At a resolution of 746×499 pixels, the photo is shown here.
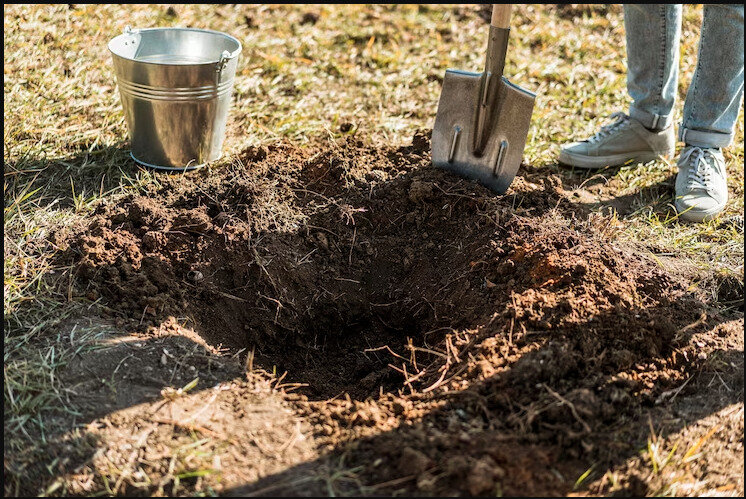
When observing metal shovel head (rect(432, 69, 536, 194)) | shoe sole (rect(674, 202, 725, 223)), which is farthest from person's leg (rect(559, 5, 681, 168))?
metal shovel head (rect(432, 69, 536, 194))

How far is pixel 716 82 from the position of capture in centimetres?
381

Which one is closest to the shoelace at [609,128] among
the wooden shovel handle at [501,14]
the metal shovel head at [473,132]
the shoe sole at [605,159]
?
the shoe sole at [605,159]

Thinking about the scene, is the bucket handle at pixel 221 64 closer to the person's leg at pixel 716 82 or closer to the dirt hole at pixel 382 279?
the dirt hole at pixel 382 279

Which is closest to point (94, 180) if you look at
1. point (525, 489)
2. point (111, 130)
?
point (111, 130)

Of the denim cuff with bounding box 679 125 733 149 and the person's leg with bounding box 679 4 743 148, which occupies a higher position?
the person's leg with bounding box 679 4 743 148

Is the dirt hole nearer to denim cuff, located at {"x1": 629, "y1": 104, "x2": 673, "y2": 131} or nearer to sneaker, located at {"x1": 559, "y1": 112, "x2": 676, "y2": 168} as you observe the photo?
sneaker, located at {"x1": 559, "y1": 112, "x2": 676, "y2": 168}

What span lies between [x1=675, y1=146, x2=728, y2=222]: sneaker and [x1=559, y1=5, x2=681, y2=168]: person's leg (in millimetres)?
270

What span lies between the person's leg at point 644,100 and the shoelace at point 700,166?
0.28 meters

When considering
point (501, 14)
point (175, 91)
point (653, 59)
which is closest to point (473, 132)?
point (501, 14)

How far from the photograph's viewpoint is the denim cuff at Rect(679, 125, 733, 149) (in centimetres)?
398

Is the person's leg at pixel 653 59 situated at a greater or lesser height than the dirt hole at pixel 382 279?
greater

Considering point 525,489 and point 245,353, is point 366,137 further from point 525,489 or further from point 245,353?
point 525,489

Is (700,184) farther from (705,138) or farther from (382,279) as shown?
(382,279)

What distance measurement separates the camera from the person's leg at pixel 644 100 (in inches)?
155
